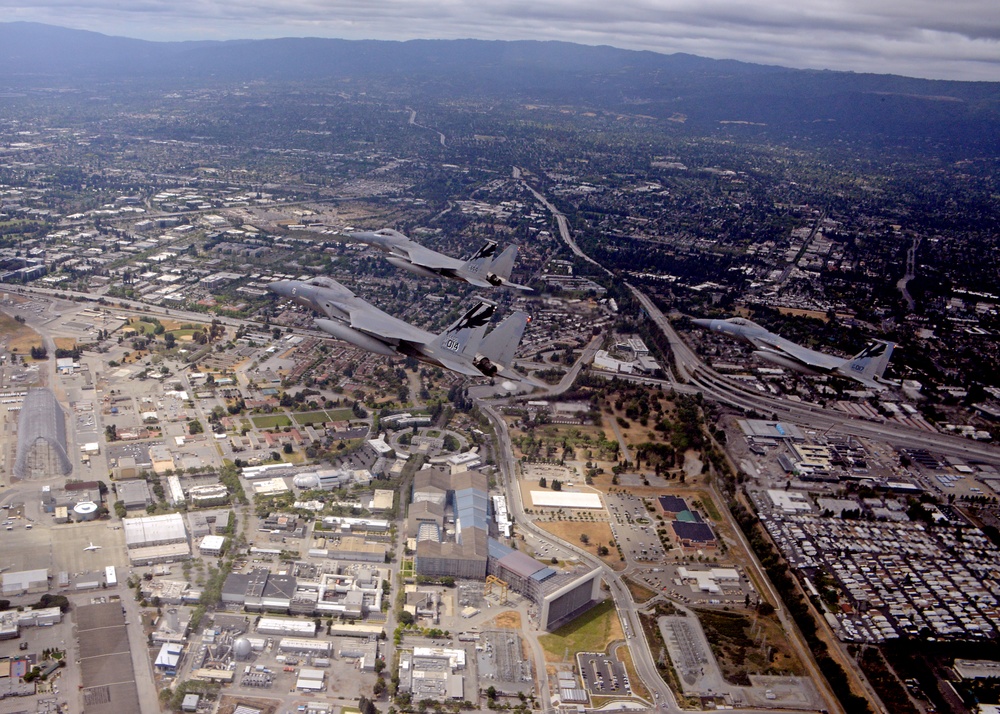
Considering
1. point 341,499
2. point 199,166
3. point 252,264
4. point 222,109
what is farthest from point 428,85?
point 341,499

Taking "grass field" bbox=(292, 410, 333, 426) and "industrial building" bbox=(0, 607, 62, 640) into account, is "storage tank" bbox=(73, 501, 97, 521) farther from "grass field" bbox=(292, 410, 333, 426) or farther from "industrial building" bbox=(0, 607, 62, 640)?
"grass field" bbox=(292, 410, 333, 426)

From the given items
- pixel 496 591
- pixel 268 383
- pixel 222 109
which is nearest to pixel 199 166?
pixel 222 109

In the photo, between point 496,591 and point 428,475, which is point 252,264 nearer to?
point 428,475

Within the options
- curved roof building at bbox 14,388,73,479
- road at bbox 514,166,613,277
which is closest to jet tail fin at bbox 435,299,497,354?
curved roof building at bbox 14,388,73,479

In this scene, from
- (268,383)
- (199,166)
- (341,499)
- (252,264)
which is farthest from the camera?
(199,166)

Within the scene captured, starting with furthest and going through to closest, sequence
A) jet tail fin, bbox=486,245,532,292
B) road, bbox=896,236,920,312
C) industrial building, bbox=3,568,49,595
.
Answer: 1. road, bbox=896,236,920,312
2. jet tail fin, bbox=486,245,532,292
3. industrial building, bbox=3,568,49,595

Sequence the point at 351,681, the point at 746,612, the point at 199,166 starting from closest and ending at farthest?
the point at 351,681 → the point at 746,612 → the point at 199,166

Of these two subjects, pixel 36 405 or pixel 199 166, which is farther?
pixel 199 166
